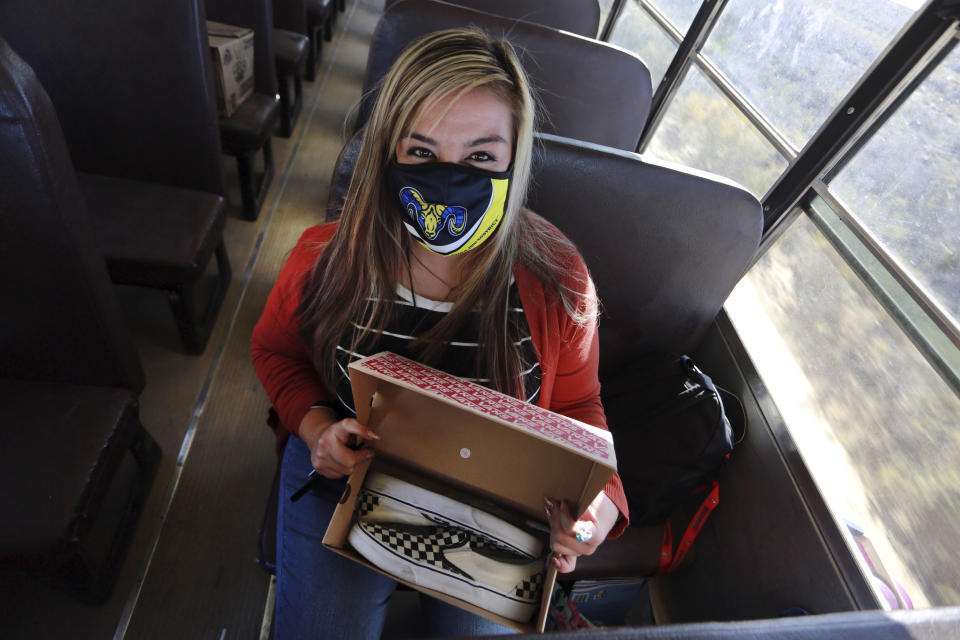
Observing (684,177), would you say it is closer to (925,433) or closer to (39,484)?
(925,433)

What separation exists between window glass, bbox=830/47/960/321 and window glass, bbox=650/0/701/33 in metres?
1.43

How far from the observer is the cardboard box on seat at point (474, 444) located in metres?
0.64

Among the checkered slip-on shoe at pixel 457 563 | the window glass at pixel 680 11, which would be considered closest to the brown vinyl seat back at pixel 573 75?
the window glass at pixel 680 11

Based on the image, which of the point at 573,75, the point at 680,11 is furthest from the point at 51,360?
the point at 680,11

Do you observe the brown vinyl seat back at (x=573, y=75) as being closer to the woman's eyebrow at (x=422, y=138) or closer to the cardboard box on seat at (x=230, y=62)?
the cardboard box on seat at (x=230, y=62)

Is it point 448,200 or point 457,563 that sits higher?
point 448,200

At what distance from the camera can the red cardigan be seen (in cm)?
98

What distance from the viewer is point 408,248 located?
0.99 metres

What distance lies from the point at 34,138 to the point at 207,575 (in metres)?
1.17

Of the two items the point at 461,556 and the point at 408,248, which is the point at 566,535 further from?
the point at 408,248

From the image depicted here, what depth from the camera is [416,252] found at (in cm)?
100

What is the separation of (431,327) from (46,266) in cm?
70

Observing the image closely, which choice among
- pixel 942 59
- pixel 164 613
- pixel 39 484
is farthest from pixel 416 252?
pixel 942 59

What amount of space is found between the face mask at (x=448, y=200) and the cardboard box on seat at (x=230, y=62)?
1454mm
